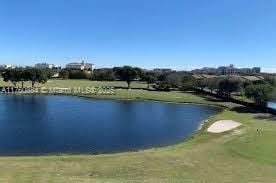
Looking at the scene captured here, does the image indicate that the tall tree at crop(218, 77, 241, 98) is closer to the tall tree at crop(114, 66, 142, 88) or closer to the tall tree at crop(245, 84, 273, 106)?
the tall tree at crop(245, 84, 273, 106)

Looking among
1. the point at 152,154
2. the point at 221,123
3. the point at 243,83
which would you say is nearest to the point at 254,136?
the point at 221,123

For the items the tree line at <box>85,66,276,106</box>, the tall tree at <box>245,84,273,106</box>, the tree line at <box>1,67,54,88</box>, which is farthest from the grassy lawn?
the tree line at <box>1,67,54,88</box>

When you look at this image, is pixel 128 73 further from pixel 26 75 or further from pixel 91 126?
pixel 91 126

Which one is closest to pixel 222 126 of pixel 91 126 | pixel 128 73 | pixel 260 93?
pixel 91 126

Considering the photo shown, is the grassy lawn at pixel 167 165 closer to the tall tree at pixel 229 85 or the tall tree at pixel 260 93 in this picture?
the tall tree at pixel 260 93

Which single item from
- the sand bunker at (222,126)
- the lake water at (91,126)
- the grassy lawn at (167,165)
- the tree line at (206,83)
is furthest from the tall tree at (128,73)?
the grassy lawn at (167,165)
